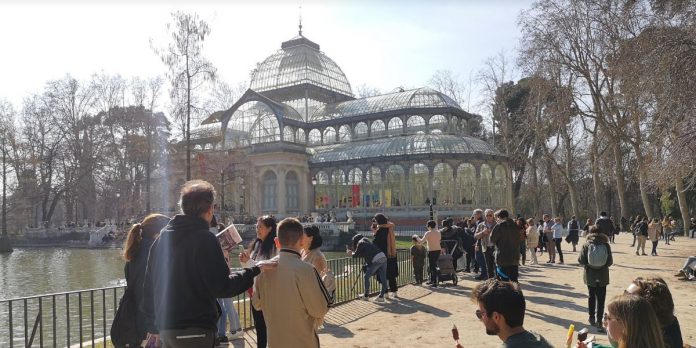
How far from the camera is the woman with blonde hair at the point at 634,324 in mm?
2613

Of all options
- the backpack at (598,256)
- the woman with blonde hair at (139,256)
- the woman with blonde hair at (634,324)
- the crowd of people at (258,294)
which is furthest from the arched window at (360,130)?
the woman with blonde hair at (634,324)

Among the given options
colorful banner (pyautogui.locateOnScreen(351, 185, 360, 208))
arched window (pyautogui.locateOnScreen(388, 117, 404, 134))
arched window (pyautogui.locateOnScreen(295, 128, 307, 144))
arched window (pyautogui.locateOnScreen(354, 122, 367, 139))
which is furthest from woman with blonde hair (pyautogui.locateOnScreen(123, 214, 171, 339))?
arched window (pyautogui.locateOnScreen(295, 128, 307, 144))

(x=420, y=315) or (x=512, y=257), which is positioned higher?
(x=512, y=257)

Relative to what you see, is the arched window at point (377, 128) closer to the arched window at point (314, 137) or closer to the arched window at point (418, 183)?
the arched window at point (314, 137)

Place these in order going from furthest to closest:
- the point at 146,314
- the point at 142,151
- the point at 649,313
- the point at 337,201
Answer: the point at 337,201
the point at 142,151
the point at 146,314
the point at 649,313

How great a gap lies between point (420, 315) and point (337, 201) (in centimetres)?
3270

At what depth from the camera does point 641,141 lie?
2423cm

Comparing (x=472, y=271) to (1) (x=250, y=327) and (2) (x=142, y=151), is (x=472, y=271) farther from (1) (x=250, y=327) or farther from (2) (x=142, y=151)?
(2) (x=142, y=151)

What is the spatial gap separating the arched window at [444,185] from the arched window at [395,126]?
591 cm

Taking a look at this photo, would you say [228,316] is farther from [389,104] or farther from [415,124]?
[389,104]

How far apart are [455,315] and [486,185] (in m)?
29.8

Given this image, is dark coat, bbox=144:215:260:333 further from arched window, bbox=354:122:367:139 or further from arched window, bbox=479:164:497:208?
arched window, bbox=354:122:367:139

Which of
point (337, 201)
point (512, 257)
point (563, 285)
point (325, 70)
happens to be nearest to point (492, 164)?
point (337, 201)

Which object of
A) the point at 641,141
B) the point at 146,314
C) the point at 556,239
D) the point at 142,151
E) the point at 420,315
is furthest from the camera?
the point at 142,151
